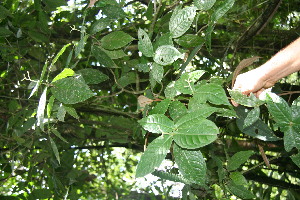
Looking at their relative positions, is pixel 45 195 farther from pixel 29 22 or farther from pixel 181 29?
pixel 181 29

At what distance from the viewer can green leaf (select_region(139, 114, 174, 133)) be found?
35.2 inches

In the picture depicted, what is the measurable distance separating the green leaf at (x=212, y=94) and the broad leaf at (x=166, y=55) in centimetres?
12

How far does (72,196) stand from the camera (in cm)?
225

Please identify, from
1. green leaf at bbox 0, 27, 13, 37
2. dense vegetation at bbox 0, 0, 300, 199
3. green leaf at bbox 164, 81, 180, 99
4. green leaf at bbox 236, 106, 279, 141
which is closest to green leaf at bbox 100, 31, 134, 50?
dense vegetation at bbox 0, 0, 300, 199

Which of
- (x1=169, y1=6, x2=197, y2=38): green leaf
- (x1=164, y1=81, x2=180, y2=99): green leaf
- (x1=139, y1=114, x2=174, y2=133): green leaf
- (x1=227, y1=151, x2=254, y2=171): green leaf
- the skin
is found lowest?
(x1=227, y1=151, x2=254, y2=171): green leaf

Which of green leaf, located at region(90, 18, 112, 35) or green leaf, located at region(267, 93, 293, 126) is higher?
green leaf, located at region(90, 18, 112, 35)

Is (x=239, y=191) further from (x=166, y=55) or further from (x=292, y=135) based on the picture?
(x=166, y=55)

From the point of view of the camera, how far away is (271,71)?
3.76ft

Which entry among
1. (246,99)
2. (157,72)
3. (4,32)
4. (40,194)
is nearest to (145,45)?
(157,72)

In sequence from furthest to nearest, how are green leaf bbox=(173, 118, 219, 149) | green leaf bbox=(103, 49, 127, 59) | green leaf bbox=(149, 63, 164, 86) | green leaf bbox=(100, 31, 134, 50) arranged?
1. green leaf bbox=(103, 49, 127, 59)
2. green leaf bbox=(100, 31, 134, 50)
3. green leaf bbox=(149, 63, 164, 86)
4. green leaf bbox=(173, 118, 219, 149)

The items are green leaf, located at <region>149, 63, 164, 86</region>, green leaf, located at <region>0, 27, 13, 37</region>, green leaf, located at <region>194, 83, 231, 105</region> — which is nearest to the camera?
green leaf, located at <region>194, 83, 231, 105</region>

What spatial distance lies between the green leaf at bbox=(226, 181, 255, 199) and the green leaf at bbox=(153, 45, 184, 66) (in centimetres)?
59

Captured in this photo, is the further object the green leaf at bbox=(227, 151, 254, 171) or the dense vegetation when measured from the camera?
the green leaf at bbox=(227, 151, 254, 171)

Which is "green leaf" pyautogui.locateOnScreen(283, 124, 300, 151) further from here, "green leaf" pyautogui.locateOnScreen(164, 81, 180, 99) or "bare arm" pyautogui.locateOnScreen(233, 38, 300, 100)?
"green leaf" pyautogui.locateOnScreen(164, 81, 180, 99)
